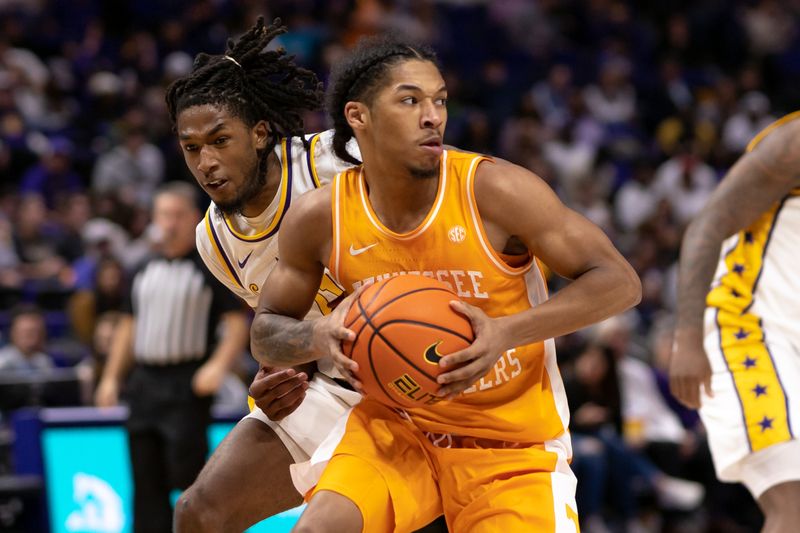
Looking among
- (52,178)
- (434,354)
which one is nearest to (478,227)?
(434,354)

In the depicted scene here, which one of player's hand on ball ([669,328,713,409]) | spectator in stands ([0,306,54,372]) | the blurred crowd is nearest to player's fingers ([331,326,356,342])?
player's hand on ball ([669,328,713,409])

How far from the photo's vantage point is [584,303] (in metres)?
3.01

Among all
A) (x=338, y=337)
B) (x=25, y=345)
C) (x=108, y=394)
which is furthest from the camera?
(x=25, y=345)

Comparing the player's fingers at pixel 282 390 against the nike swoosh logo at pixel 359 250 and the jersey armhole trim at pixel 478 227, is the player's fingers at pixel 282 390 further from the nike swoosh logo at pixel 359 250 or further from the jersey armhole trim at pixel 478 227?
the jersey armhole trim at pixel 478 227

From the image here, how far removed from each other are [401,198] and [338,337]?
51cm

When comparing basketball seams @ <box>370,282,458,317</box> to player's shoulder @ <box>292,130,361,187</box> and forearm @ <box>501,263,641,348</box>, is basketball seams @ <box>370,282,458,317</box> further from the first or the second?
player's shoulder @ <box>292,130,361,187</box>

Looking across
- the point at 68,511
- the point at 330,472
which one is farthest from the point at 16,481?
the point at 330,472

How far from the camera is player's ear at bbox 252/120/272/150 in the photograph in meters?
3.72

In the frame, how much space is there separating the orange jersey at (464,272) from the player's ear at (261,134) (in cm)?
49

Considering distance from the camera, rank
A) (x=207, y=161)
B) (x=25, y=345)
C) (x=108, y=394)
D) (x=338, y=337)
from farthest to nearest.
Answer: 1. (x=25, y=345)
2. (x=108, y=394)
3. (x=207, y=161)
4. (x=338, y=337)

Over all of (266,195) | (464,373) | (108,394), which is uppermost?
(266,195)

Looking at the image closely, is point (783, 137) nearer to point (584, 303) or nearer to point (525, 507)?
point (584, 303)

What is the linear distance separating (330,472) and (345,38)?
10360mm

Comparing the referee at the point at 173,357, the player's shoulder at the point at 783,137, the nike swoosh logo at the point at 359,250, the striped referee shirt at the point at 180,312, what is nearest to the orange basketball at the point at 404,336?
the nike swoosh logo at the point at 359,250
